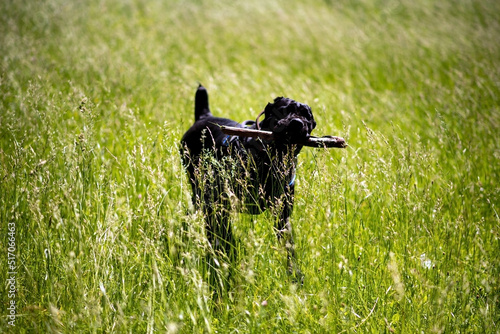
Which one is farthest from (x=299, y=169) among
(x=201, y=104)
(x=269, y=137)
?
(x=201, y=104)

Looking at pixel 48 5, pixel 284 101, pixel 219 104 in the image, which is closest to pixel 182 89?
pixel 219 104

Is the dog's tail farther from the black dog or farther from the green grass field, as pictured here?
the black dog

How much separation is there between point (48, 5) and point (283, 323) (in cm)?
981

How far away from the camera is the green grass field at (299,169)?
5.82 feet

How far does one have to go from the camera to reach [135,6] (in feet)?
36.6

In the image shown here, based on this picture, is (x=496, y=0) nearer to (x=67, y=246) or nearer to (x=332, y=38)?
(x=332, y=38)

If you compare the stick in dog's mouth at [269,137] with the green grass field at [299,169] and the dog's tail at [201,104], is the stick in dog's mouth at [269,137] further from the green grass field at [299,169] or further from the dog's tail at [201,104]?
the dog's tail at [201,104]

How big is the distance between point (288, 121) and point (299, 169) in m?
0.29

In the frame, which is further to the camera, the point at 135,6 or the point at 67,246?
the point at 135,6

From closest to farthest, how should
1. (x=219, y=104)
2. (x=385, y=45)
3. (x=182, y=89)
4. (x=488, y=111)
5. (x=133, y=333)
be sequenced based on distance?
(x=133, y=333) < (x=488, y=111) < (x=219, y=104) < (x=182, y=89) < (x=385, y=45)

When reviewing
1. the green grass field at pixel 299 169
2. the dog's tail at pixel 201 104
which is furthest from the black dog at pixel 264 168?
the dog's tail at pixel 201 104

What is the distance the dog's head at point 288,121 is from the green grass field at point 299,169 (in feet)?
0.60

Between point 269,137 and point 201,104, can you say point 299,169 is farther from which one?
point 201,104

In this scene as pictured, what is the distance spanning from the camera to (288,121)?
7.11 feet
